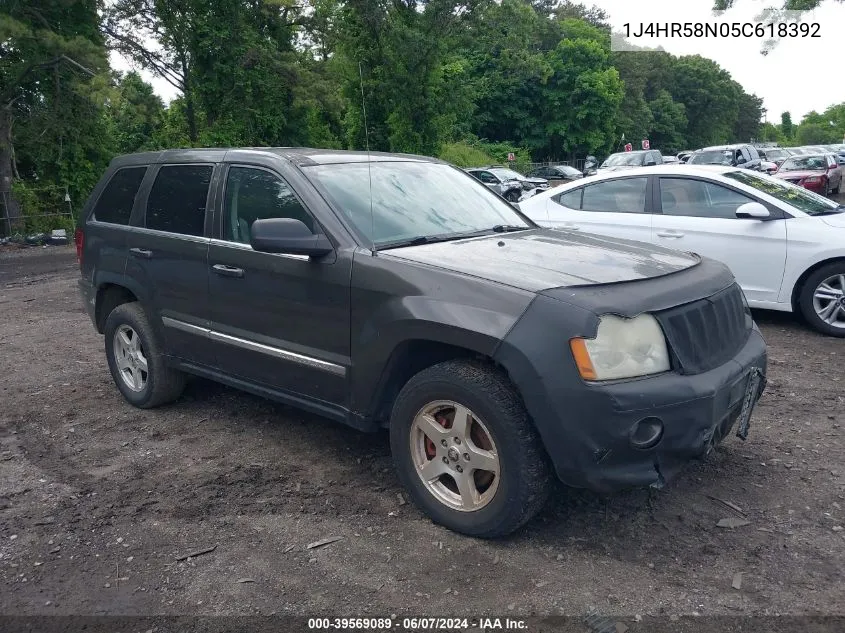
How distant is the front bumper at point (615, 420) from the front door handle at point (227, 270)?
187 cm

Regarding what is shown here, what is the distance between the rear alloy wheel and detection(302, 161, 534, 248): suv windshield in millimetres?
3573

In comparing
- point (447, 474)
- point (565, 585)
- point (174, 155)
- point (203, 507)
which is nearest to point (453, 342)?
point (447, 474)

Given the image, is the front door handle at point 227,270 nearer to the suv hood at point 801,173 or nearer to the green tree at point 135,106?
the green tree at point 135,106

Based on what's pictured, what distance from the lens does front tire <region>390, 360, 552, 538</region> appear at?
3.35 meters

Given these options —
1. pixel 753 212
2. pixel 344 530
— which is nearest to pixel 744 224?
pixel 753 212

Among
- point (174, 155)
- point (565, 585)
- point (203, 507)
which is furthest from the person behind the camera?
point (174, 155)

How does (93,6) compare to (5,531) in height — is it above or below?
above

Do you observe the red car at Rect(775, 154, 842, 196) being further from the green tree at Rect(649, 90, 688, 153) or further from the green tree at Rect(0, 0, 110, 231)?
the green tree at Rect(649, 90, 688, 153)

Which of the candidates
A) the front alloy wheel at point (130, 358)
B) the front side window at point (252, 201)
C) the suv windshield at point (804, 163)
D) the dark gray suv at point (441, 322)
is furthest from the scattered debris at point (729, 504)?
the suv windshield at point (804, 163)

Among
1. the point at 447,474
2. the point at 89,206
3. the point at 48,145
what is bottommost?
the point at 447,474

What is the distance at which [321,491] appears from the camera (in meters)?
4.19

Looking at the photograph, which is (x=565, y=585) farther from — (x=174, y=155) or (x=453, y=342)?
(x=174, y=155)

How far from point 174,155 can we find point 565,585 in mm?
3756

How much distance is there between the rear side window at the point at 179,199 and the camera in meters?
4.89
